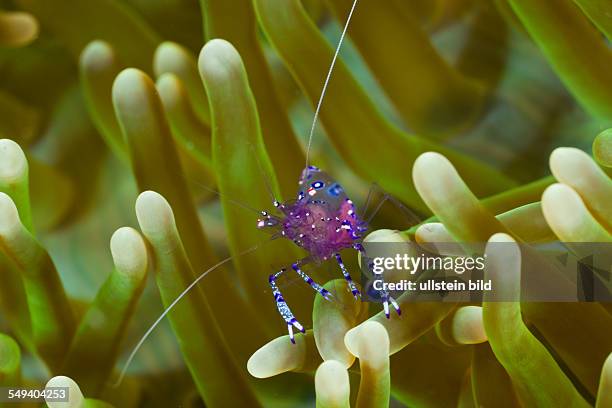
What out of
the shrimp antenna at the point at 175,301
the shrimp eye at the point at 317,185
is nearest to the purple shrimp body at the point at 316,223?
the shrimp eye at the point at 317,185

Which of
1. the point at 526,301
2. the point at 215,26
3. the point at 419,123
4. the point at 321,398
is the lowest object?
the point at 321,398

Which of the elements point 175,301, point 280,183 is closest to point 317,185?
point 280,183

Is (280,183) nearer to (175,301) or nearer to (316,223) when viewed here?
(316,223)

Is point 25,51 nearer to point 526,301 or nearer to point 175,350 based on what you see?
point 175,350

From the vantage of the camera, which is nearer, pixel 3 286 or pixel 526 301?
pixel 526 301

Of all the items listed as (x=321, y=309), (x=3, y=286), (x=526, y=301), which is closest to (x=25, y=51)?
(x=3, y=286)

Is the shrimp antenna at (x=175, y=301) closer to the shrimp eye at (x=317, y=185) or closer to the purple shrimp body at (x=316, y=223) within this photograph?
the purple shrimp body at (x=316, y=223)
